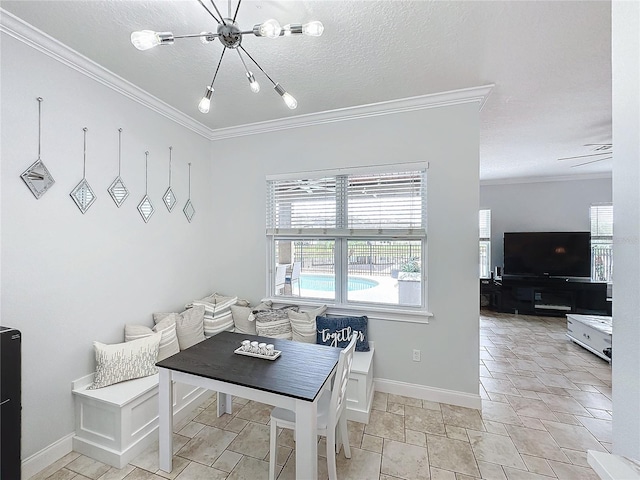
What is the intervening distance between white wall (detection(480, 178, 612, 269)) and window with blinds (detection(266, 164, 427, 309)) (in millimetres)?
4806

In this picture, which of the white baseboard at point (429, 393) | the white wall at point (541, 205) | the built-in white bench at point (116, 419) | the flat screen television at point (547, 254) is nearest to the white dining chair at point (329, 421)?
the built-in white bench at point (116, 419)

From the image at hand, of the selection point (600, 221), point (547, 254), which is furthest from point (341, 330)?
point (600, 221)

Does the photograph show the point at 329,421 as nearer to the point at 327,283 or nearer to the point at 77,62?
the point at 327,283

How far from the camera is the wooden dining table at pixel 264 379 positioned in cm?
148

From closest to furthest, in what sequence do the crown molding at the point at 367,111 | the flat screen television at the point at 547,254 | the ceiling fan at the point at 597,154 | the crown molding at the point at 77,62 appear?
the crown molding at the point at 77,62, the crown molding at the point at 367,111, the ceiling fan at the point at 597,154, the flat screen television at the point at 547,254

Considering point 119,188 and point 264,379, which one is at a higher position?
point 119,188

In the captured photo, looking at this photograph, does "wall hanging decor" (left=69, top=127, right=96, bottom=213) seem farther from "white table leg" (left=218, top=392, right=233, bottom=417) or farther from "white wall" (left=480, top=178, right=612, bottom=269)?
"white wall" (left=480, top=178, right=612, bottom=269)

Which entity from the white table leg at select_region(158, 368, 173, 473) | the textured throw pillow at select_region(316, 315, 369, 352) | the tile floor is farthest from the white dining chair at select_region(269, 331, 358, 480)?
the textured throw pillow at select_region(316, 315, 369, 352)

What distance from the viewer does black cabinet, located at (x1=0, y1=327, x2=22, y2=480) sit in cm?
141

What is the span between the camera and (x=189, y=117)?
10.0 ft

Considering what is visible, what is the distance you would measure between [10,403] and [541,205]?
821 centimetres

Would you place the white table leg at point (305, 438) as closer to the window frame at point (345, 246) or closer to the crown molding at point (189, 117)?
the window frame at point (345, 246)

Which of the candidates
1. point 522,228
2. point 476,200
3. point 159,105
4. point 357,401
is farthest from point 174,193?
point 522,228

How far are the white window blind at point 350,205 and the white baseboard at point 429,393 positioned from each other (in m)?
1.49
